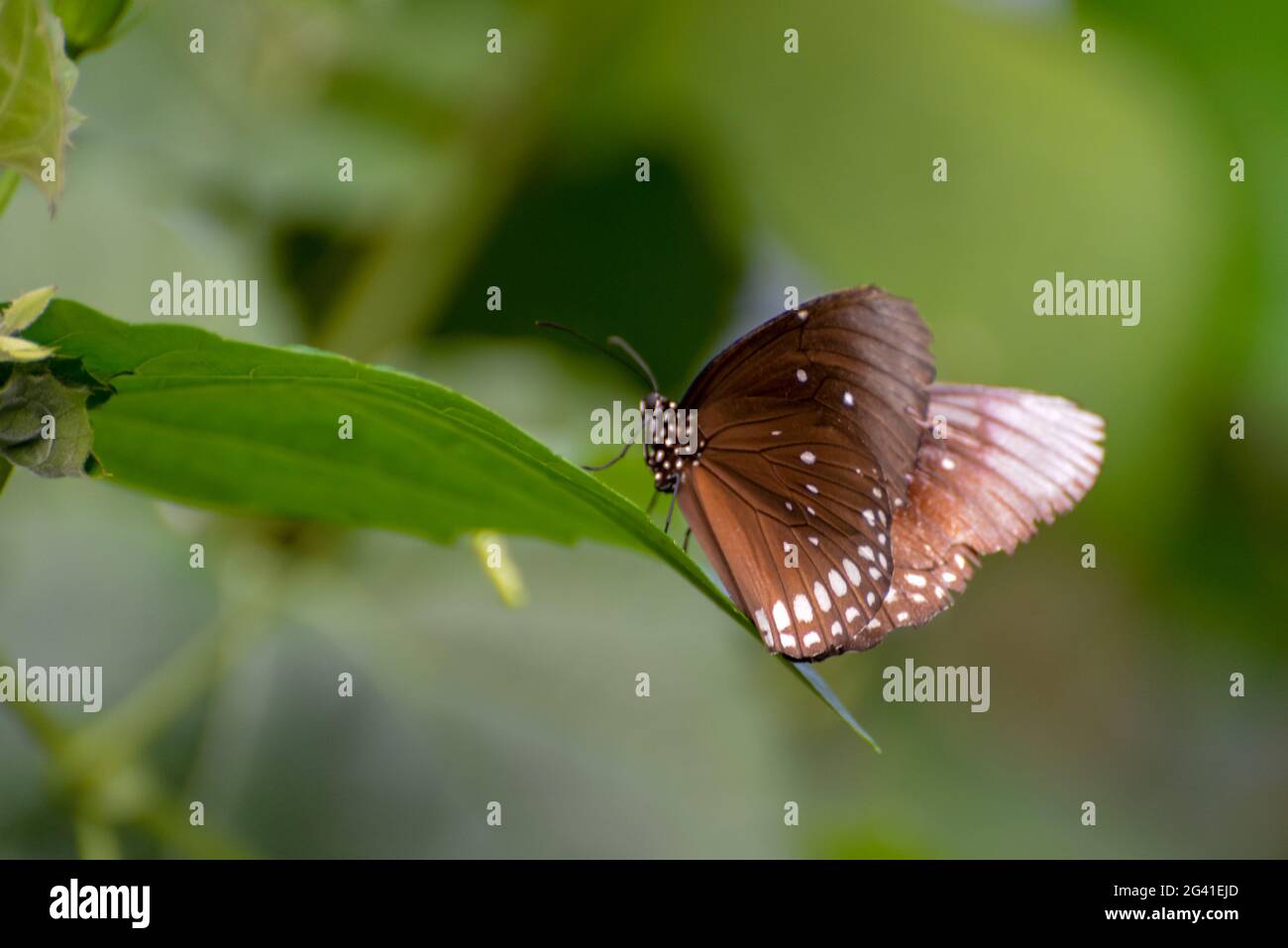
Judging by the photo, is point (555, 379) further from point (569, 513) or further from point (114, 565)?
point (569, 513)

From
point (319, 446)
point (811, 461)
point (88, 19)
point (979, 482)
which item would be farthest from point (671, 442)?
point (88, 19)

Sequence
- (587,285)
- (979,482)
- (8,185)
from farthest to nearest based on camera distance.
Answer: (587,285)
(979,482)
(8,185)

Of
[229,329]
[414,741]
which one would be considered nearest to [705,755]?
[414,741]

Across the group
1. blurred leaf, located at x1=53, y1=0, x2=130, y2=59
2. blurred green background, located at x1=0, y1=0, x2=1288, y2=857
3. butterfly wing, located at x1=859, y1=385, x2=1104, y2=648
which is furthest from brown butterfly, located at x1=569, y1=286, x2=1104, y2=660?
blurred leaf, located at x1=53, y1=0, x2=130, y2=59

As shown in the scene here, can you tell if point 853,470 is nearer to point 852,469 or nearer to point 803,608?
point 852,469

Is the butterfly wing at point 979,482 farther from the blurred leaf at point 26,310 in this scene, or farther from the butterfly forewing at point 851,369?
the blurred leaf at point 26,310
